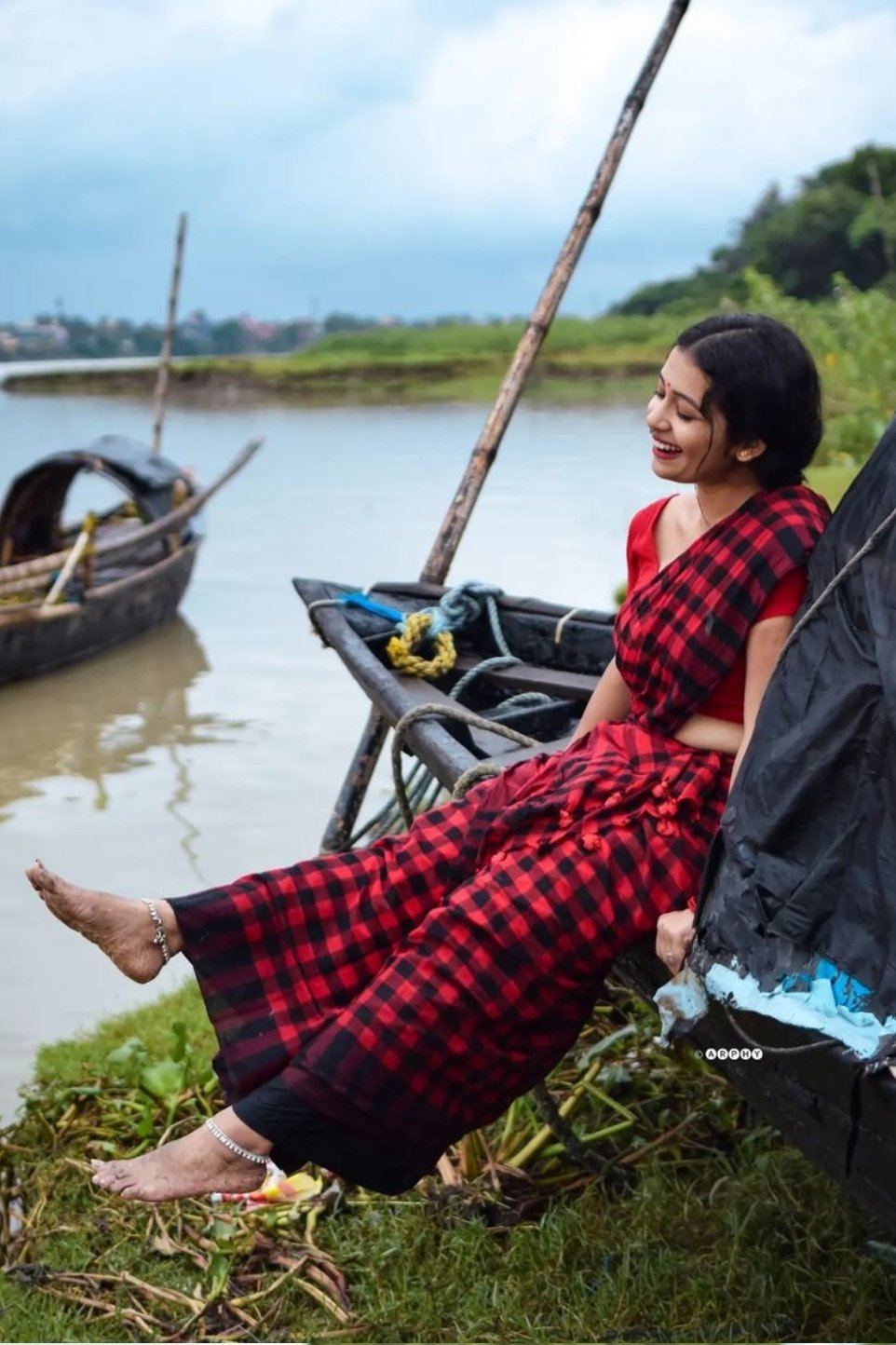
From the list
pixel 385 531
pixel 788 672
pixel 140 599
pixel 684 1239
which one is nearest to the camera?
pixel 788 672

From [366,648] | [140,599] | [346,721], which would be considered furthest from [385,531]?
[366,648]

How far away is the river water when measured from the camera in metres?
4.69

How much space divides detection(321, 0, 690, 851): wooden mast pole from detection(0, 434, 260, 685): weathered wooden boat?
134 inches

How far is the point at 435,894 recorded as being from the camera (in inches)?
80.5

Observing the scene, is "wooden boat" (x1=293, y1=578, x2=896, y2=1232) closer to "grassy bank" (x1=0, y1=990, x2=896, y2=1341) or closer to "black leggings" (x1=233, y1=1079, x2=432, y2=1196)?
"grassy bank" (x1=0, y1=990, x2=896, y2=1341)

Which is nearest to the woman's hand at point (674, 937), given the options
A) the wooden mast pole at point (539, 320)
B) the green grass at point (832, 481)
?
the wooden mast pole at point (539, 320)

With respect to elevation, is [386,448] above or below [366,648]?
below

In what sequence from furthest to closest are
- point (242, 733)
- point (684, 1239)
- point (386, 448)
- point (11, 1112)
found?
1. point (386, 448)
2. point (242, 733)
3. point (11, 1112)
4. point (684, 1239)

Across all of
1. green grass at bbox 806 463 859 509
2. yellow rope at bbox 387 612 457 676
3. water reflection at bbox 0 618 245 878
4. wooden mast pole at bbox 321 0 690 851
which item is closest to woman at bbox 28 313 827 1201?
yellow rope at bbox 387 612 457 676

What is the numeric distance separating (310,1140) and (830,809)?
28.5 inches

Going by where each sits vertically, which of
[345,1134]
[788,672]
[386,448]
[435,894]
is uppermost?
[788,672]

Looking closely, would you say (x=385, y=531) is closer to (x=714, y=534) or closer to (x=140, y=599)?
(x=140, y=599)

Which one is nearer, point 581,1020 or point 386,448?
point 581,1020

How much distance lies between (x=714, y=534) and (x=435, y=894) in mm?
586
